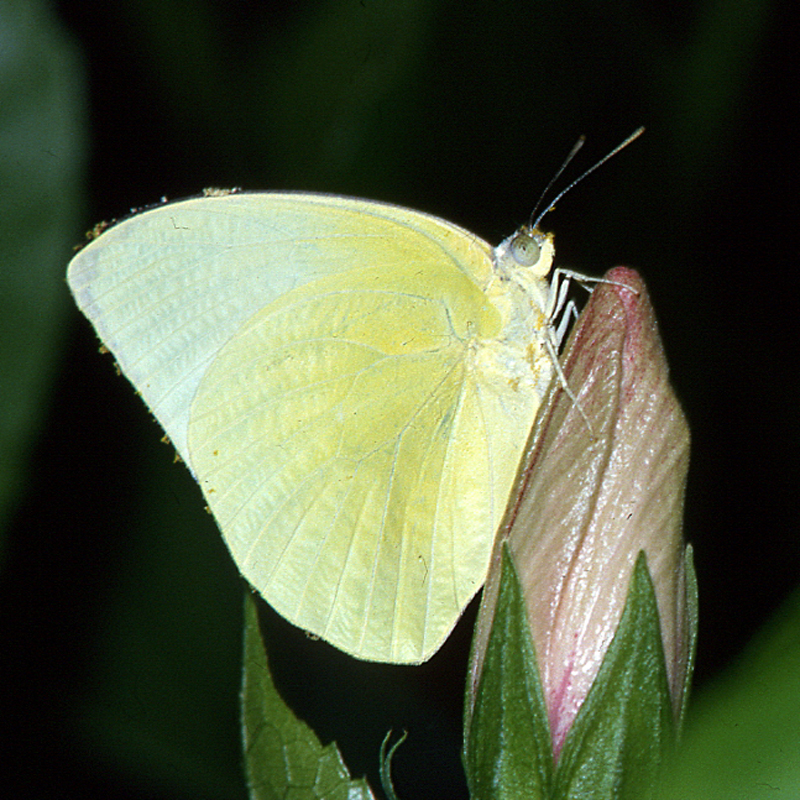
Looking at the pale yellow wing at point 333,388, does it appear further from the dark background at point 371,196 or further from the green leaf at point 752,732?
the green leaf at point 752,732

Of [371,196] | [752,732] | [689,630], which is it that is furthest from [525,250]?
[752,732]

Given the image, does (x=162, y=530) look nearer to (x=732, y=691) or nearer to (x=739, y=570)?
(x=739, y=570)

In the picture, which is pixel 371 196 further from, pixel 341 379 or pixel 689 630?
pixel 689 630

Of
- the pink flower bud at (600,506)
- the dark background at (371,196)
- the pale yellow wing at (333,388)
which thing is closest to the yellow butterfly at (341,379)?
the pale yellow wing at (333,388)

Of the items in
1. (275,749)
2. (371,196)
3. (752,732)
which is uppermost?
(371,196)

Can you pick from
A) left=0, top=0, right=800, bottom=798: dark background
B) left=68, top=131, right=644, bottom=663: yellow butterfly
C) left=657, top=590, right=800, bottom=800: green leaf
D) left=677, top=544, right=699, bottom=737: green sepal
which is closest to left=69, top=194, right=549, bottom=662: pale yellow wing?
left=68, top=131, right=644, bottom=663: yellow butterfly
